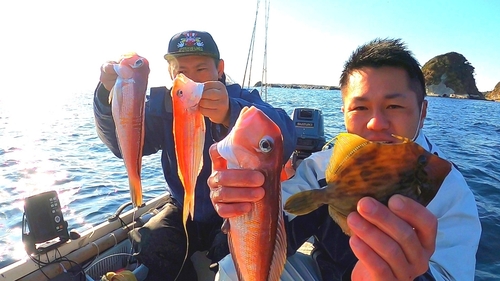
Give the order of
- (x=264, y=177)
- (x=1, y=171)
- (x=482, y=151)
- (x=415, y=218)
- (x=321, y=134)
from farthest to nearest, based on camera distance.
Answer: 1. (x=482, y=151)
2. (x=1, y=171)
3. (x=321, y=134)
4. (x=264, y=177)
5. (x=415, y=218)

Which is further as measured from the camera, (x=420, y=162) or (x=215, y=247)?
(x=215, y=247)

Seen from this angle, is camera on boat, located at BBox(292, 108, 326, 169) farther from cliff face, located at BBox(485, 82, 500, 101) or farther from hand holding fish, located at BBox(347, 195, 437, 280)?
cliff face, located at BBox(485, 82, 500, 101)

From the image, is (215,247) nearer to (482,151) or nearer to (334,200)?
(334,200)

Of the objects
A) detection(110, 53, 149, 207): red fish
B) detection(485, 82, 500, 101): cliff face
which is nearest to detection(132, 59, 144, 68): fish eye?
detection(110, 53, 149, 207): red fish

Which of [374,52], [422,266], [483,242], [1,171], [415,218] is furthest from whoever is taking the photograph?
[1,171]

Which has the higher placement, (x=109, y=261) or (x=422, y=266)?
(x=422, y=266)

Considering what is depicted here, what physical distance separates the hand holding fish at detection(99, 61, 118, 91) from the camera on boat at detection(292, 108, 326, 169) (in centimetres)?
424

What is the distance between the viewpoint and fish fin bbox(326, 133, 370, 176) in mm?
1456

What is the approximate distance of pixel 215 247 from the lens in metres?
3.63

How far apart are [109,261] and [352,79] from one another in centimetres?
352

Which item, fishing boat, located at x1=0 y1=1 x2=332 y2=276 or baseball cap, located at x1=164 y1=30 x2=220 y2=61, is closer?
baseball cap, located at x1=164 y1=30 x2=220 y2=61

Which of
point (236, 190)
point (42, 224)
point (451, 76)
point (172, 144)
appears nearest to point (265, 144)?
point (236, 190)

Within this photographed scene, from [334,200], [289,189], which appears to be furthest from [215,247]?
[334,200]

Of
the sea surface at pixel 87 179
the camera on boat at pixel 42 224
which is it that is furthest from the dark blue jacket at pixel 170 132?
the sea surface at pixel 87 179
